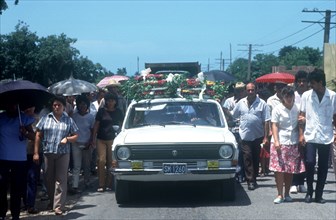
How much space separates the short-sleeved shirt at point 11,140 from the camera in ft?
29.9

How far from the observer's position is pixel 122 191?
10.8 meters

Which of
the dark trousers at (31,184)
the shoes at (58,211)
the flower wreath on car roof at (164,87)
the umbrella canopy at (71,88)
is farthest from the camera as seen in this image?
the umbrella canopy at (71,88)

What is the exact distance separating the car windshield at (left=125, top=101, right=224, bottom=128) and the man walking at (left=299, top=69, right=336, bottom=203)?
5.40 feet

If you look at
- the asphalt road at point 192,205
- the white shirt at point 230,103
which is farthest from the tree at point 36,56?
the asphalt road at point 192,205

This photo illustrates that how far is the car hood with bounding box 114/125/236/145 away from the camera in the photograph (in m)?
10.4

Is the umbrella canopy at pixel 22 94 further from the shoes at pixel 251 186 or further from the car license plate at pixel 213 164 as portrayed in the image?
the shoes at pixel 251 186

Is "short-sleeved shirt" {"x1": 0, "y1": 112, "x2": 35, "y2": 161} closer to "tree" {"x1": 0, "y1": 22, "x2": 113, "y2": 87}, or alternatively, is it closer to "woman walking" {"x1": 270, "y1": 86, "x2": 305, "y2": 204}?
"woman walking" {"x1": 270, "y1": 86, "x2": 305, "y2": 204}

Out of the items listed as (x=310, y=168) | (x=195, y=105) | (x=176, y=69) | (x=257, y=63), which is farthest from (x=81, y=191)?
(x=257, y=63)

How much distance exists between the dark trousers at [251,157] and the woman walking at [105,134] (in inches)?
96.9

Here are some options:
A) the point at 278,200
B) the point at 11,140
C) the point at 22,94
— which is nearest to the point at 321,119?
the point at 278,200

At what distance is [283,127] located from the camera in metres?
10.8

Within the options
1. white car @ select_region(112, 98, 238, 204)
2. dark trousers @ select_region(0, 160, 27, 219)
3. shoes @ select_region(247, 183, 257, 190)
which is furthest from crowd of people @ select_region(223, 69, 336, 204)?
dark trousers @ select_region(0, 160, 27, 219)

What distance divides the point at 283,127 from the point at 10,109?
442cm

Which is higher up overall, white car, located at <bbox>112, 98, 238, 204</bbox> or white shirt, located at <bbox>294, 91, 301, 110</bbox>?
white shirt, located at <bbox>294, 91, 301, 110</bbox>
